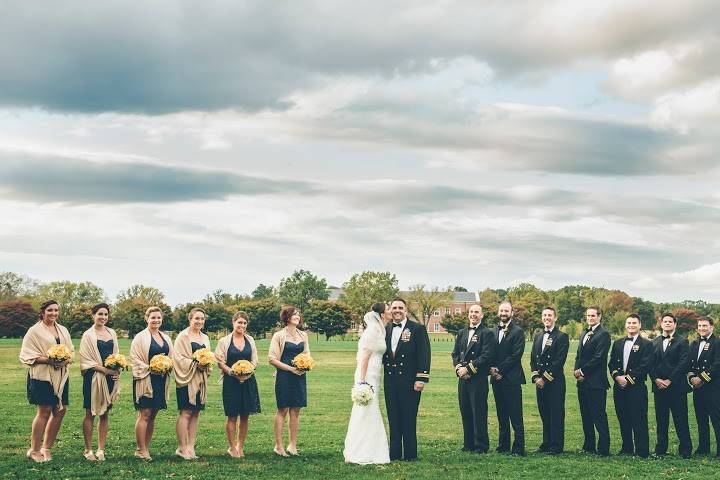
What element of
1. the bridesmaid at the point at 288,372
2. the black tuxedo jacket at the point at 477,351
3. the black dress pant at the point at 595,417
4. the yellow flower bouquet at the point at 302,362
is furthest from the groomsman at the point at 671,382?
the bridesmaid at the point at 288,372

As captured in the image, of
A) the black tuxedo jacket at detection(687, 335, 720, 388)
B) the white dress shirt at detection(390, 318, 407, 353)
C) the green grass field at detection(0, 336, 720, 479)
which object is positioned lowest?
the green grass field at detection(0, 336, 720, 479)

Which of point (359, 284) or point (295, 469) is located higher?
point (359, 284)

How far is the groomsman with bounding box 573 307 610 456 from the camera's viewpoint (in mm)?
14484

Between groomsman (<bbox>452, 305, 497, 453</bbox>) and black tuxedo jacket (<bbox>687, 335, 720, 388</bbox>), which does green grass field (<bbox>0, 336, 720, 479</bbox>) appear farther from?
black tuxedo jacket (<bbox>687, 335, 720, 388</bbox>)

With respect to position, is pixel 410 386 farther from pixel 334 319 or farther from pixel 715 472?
pixel 334 319

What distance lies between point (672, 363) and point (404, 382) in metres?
5.13

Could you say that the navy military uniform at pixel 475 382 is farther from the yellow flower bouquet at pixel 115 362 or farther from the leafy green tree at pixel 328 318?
the leafy green tree at pixel 328 318

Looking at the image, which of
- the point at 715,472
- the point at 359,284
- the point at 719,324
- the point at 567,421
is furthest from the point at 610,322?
the point at 715,472

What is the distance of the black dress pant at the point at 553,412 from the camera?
1448 centimetres

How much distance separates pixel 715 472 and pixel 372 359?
584 cm

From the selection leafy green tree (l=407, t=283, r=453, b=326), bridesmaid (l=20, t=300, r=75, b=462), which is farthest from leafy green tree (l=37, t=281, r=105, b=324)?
bridesmaid (l=20, t=300, r=75, b=462)

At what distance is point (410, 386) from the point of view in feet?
44.9

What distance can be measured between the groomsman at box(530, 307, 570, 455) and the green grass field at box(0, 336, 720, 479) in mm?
440

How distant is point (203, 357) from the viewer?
512 inches
